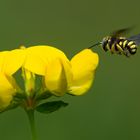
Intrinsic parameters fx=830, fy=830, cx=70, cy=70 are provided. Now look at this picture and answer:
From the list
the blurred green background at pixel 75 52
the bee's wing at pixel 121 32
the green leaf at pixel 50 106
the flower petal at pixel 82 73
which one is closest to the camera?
the green leaf at pixel 50 106

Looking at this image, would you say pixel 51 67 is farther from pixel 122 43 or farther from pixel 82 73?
pixel 122 43

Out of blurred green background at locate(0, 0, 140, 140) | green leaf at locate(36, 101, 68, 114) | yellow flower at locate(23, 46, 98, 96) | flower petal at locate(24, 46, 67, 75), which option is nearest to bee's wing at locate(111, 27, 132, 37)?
yellow flower at locate(23, 46, 98, 96)

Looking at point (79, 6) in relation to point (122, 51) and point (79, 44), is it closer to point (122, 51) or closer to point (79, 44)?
point (79, 44)

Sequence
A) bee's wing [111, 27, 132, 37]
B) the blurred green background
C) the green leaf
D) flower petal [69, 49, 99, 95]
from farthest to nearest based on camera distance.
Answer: the blurred green background
bee's wing [111, 27, 132, 37]
flower petal [69, 49, 99, 95]
the green leaf

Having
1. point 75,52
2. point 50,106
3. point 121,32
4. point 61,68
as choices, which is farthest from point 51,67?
point 75,52

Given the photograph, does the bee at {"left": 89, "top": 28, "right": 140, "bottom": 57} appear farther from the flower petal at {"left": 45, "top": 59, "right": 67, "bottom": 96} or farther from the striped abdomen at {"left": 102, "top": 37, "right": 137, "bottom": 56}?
the flower petal at {"left": 45, "top": 59, "right": 67, "bottom": 96}

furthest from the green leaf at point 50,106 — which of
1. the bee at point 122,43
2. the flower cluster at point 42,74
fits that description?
the bee at point 122,43

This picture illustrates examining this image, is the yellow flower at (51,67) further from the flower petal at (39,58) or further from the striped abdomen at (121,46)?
the striped abdomen at (121,46)
